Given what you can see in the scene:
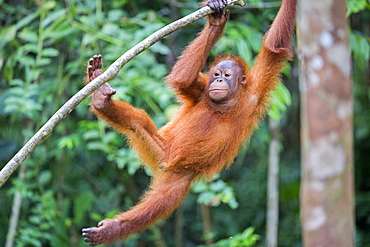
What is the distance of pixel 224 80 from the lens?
4.65 meters

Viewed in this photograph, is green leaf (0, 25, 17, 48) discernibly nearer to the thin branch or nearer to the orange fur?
the orange fur

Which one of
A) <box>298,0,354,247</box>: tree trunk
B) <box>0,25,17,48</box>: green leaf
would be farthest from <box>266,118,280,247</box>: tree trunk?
<box>298,0,354,247</box>: tree trunk

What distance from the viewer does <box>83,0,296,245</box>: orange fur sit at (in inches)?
176

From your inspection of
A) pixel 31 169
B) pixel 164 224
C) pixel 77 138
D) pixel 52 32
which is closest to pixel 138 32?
pixel 52 32

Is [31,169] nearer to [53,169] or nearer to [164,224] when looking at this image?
[53,169]

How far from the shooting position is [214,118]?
15.6ft

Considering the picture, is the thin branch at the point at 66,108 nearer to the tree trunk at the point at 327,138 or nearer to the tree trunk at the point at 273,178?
the tree trunk at the point at 327,138

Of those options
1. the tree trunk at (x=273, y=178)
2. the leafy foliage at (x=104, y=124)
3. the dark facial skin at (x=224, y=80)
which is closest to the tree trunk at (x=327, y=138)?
the dark facial skin at (x=224, y=80)

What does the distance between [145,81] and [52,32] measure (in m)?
1.21

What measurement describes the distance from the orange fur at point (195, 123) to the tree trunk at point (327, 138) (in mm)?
2130

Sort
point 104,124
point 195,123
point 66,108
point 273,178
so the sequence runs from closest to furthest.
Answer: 1. point 66,108
2. point 195,123
3. point 104,124
4. point 273,178

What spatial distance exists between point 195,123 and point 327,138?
2.64 m

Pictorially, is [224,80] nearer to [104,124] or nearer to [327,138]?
[104,124]

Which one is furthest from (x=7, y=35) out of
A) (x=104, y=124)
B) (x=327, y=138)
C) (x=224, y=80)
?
(x=327, y=138)
